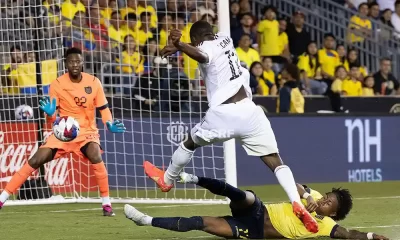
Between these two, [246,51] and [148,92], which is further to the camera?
[246,51]

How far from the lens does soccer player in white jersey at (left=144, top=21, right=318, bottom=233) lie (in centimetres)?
1016

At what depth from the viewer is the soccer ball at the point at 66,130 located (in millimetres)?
12297

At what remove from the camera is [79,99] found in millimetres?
12844

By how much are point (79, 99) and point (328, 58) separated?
979cm

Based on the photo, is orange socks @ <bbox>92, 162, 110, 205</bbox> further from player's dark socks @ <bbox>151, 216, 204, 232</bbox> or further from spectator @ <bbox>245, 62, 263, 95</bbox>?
spectator @ <bbox>245, 62, 263, 95</bbox>

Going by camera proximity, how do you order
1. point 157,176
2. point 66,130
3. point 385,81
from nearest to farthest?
point 157,176 → point 66,130 → point 385,81

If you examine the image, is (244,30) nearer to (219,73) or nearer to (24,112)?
(24,112)

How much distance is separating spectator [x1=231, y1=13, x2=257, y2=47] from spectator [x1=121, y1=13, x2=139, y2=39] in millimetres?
3916

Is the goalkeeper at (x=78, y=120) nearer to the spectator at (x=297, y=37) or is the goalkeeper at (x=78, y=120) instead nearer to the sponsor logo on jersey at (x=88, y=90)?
the sponsor logo on jersey at (x=88, y=90)

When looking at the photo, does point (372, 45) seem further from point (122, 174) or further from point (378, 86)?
point (122, 174)

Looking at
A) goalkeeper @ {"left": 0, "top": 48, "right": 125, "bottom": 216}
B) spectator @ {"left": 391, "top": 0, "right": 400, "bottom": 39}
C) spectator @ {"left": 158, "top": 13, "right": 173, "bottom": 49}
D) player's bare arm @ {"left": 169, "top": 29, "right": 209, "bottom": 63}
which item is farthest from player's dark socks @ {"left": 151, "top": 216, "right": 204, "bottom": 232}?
spectator @ {"left": 391, "top": 0, "right": 400, "bottom": 39}

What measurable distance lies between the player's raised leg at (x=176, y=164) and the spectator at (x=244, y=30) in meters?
9.89

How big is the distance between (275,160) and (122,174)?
6656 millimetres

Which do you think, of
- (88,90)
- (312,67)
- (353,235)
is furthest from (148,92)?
(353,235)
